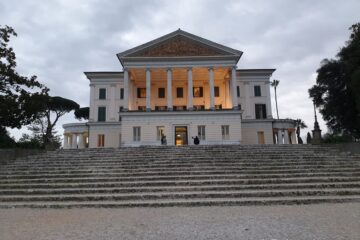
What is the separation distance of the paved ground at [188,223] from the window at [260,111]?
2877 centimetres

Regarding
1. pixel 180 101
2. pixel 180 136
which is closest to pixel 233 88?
pixel 180 101

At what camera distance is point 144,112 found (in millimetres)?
30516

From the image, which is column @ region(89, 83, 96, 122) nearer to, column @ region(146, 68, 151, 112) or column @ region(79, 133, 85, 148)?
column @ region(79, 133, 85, 148)

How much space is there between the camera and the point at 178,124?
3059 centimetres

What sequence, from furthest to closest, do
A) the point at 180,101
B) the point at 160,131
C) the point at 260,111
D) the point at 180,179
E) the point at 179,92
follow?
the point at 260,111 < the point at 179,92 < the point at 180,101 < the point at 160,131 < the point at 180,179

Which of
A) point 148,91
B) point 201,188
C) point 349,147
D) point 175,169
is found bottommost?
point 201,188

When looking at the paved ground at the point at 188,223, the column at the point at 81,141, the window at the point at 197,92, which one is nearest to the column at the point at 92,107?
the column at the point at 81,141

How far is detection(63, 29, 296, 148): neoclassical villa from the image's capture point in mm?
30453

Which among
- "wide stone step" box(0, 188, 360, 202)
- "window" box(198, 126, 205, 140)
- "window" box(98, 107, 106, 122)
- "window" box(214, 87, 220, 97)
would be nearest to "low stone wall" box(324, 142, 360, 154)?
"wide stone step" box(0, 188, 360, 202)

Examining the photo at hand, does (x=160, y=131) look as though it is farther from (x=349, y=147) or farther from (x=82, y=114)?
(x=82, y=114)

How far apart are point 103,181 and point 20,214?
4.54 metres

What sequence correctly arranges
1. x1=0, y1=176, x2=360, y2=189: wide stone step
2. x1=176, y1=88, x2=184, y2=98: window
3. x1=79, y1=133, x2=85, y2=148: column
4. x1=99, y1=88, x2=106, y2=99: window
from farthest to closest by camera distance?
x1=79, y1=133, x2=85, y2=148: column, x1=99, y1=88, x2=106, y2=99: window, x1=176, y1=88, x2=184, y2=98: window, x1=0, y1=176, x2=360, y2=189: wide stone step

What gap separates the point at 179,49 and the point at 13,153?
2051cm

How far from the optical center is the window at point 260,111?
123 feet
